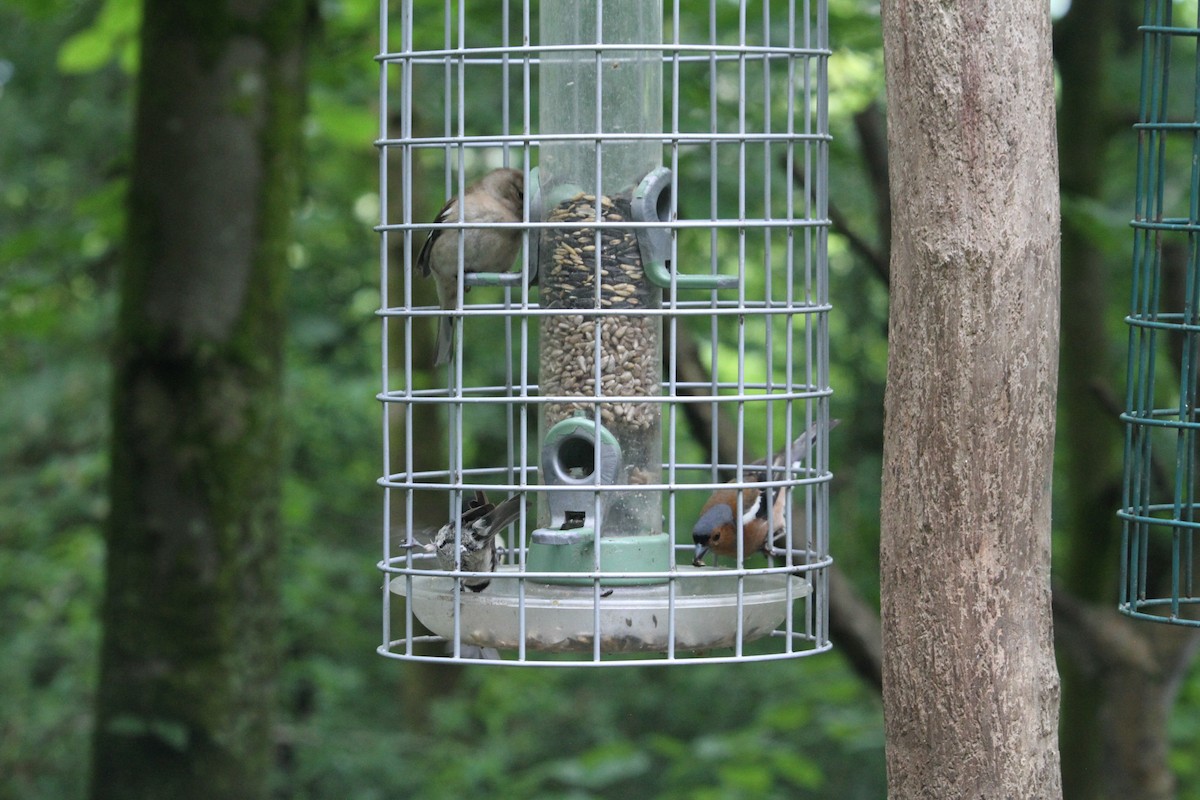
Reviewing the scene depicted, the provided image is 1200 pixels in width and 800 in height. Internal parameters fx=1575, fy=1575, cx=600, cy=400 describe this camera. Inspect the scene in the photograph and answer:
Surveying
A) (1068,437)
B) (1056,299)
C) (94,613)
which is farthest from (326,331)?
(1056,299)

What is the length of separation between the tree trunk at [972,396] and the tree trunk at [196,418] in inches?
189

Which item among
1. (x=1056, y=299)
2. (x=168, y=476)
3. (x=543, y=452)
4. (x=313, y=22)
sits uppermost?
(x=313, y=22)

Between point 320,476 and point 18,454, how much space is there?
269 cm

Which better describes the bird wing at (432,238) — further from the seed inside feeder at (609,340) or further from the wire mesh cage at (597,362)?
the seed inside feeder at (609,340)

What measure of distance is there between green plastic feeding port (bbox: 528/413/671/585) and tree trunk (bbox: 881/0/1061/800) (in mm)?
795

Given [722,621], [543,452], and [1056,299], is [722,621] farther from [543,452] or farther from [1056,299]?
[1056,299]

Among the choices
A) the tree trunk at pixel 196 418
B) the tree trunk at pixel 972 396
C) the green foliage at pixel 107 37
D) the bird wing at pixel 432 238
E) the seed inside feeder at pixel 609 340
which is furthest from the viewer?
the green foliage at pixel 107 37

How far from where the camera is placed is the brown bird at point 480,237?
3967mm

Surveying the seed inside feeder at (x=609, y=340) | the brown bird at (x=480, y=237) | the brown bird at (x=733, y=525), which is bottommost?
the brown bird at (x=733, y=525)

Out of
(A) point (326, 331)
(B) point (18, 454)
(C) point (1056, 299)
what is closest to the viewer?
(C) point (1056, 299)

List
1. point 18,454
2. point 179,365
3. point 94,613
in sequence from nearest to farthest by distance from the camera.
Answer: point 179,365
point 94,613
point 18,454

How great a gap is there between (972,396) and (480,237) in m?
1.46

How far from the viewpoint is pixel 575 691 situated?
526 inches

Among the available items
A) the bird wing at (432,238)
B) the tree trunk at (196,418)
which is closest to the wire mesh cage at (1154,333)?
the bird wing at (432,238)
